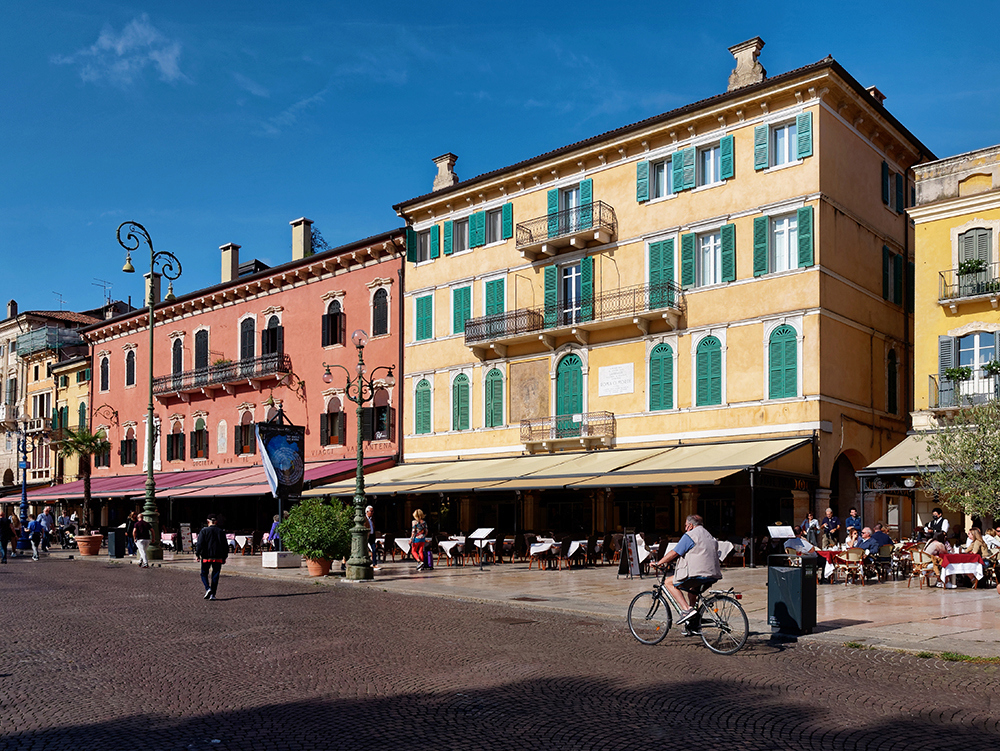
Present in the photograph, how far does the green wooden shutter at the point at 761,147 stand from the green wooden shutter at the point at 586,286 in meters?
5.66

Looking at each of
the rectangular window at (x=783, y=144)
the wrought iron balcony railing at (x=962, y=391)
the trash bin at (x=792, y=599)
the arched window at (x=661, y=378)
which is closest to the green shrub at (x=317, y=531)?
the arched window at (x=661, y=378)

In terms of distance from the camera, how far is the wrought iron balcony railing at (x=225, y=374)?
37688 millimetres

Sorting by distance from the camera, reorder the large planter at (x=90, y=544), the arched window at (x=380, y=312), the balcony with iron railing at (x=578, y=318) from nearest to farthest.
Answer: the balcony with iron railing at (x=578, y=318) < the large planter at (x=90, y=544) < the arched window at (x=380, y=312)

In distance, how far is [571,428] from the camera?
28234mm

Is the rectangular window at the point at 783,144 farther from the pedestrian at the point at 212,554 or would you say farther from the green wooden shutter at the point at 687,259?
the pedestrian at the point at 212,554

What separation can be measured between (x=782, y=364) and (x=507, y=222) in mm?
10714

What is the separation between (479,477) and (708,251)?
887cm

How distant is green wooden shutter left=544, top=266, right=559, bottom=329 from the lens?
94.9ft

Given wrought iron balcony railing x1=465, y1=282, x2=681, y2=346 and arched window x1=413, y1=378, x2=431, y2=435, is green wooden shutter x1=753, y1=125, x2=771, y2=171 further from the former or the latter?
arched window x1=413, y1=378, x2=431, y2=435

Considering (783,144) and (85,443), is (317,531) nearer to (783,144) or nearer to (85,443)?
(783,144)

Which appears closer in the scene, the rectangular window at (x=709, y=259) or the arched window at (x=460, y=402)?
the rectangular window at (x=709, y=259)

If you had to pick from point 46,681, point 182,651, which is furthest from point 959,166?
point 46,681

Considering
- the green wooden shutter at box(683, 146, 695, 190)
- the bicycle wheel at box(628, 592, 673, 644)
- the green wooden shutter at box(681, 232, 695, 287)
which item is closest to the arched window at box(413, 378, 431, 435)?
the green wooden shutter at box(681, 232, 695, 287)

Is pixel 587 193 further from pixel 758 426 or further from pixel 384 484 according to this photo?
pixel 384 484
